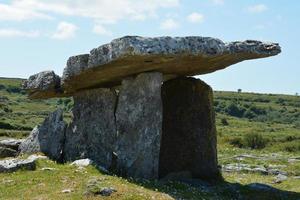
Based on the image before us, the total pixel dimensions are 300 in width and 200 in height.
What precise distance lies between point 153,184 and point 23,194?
4.45 m

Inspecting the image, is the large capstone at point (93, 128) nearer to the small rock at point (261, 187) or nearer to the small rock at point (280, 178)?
the small rock at point (261, 187)

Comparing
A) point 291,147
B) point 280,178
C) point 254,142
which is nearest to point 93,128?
point 280,178

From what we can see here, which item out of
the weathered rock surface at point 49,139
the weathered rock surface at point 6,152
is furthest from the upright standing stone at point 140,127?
the weathered rock surface at point 6,152

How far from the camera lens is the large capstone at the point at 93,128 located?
902 inches

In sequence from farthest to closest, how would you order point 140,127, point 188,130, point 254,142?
point 254,142
point 188,130
point 140,127

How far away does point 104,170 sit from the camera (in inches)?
808

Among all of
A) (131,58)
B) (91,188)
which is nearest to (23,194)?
(91,188)

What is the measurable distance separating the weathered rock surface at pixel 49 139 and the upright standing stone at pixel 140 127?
375cm

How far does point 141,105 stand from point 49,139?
525 cm

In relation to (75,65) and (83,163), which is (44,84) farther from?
(83,163)

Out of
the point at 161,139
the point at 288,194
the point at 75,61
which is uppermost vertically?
the point at 75,61

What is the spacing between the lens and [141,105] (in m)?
21.7

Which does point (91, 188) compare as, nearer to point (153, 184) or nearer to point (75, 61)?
point (153, 184)

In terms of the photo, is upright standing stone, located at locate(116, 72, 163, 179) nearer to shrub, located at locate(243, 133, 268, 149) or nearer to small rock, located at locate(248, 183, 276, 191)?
small rock, located at locate(248, 183, 276, 191)
